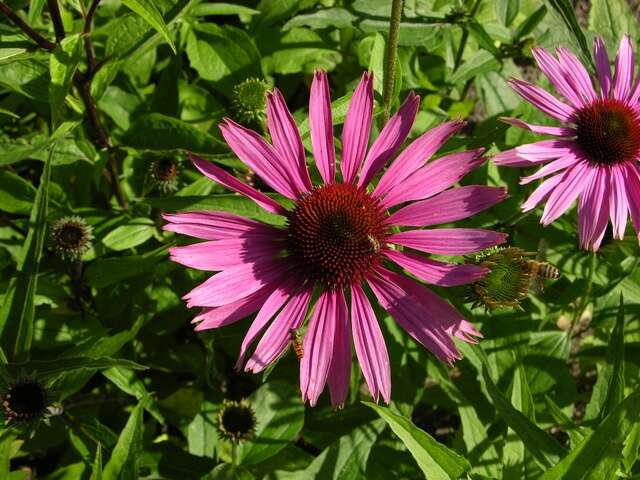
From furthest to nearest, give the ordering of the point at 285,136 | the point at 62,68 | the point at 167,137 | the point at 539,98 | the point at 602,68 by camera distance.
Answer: the point at 602,68, the point at 539,98, the point at 167,137, the point at 285,136, the point at 62,68

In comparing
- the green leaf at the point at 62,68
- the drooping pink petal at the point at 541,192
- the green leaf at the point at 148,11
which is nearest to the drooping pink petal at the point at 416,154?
the drooping pink petal at the point at 541,192

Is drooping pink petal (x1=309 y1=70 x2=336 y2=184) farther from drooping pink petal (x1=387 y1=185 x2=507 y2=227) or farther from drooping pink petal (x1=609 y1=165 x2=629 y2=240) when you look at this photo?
drooping pink petal (x1=609 y1=165 x2=629 y2=240)

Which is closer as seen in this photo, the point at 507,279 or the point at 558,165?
the point at 507,279

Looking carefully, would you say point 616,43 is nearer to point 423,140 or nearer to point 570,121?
point 570,121

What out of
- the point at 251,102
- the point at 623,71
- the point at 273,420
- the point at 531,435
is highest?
the point at 623,71

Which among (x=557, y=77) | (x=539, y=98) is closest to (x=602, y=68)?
(x=557, y=77)

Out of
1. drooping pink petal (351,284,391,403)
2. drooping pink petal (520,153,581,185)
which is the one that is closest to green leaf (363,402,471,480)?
drooping pink petal (351,284,391,403)

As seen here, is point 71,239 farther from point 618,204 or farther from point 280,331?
point 618,204

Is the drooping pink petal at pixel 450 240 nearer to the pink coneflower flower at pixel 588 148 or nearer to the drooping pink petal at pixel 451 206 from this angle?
the drooping pink petal at pixel 451 206

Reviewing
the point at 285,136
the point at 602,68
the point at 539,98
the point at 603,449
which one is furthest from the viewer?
the point at 602,68
